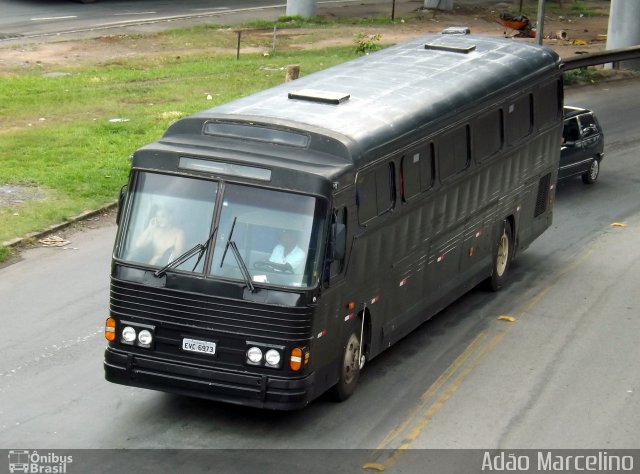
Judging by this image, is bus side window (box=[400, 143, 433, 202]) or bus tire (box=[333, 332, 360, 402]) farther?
bus side window (box=[400, 143, 433, 202])

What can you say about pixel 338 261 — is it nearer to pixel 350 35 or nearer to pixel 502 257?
pixel 502 257

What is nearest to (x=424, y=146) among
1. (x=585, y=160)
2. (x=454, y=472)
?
(x=454, y=472)

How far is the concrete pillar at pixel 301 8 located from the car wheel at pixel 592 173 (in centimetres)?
2255

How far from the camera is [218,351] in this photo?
39.9ft

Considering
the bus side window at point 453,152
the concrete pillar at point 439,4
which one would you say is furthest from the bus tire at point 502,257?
the concrete pillar at point 439,4

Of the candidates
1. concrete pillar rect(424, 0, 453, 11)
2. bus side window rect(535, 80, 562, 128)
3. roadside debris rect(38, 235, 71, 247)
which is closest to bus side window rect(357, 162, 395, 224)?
bus side window rect(535, 80, 562, 128)

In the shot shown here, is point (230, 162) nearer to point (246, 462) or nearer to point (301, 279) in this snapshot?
point (301, 279)

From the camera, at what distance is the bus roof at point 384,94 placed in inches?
511

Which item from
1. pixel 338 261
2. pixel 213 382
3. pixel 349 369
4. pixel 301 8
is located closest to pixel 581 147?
pixel 349 369

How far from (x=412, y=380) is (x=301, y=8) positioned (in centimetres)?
3264

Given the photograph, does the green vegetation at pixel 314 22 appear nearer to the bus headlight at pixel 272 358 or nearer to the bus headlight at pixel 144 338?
the bus headlight at pixel 144 338

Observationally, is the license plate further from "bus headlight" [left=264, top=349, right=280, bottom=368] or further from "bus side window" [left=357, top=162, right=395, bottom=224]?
"bus side window" [left=357, top=162, right=395, bottom=224]

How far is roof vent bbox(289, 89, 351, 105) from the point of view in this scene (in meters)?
14.2

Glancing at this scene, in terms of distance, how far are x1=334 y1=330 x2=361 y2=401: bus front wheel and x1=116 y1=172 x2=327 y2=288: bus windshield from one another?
1.43m
